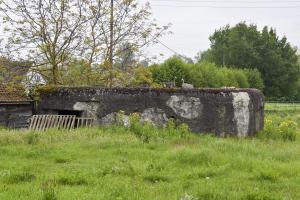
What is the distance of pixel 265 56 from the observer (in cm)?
6088

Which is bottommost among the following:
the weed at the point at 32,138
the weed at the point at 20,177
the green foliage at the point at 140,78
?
the weed at the point at 20,177

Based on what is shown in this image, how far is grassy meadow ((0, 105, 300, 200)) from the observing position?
714 cm

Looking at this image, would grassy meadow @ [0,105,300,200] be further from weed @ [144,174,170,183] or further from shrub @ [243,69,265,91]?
shrub @ [243,69,265,91]

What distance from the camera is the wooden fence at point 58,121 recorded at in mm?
16562

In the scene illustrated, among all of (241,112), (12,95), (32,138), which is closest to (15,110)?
(12,95)

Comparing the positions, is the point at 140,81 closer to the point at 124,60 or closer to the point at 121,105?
the point at 124,60

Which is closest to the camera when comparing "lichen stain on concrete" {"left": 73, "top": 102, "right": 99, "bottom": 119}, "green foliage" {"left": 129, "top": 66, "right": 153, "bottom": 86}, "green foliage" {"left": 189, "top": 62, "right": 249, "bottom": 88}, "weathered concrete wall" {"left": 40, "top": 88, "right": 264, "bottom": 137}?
"weathered concrete wall" {"left": 40, "top": 88, "right": 264, "bottom": 137}

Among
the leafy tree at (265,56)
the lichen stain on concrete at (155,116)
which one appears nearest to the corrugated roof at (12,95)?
the lichen stain on concrete at (155,116)

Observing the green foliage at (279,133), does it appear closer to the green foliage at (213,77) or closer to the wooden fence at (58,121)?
the wooden fence at (58,121)

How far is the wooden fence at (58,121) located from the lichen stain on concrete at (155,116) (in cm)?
193

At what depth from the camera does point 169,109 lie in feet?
52.8

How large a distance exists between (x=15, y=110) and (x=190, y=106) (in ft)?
26.1

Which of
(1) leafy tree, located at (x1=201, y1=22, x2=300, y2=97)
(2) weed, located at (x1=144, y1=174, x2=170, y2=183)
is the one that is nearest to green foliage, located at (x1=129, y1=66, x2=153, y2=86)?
(2) weed, located at (x1=144, y1=174, x2=170, y2=183)

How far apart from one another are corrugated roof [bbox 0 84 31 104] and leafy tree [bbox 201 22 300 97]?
4386cm
